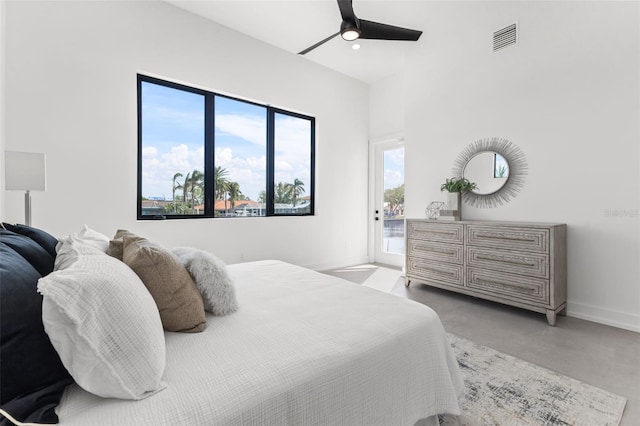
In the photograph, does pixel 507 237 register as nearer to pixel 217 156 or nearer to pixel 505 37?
pixel 505 37

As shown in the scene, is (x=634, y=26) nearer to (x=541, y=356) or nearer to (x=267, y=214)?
(x=541, y=356)

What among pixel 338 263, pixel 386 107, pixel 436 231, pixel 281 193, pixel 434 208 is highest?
pixel 386 107

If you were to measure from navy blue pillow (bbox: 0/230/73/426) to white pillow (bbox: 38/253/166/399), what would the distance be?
0.06m

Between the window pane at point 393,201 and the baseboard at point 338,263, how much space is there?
1.40 ft

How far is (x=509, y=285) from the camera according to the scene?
287 centimetres

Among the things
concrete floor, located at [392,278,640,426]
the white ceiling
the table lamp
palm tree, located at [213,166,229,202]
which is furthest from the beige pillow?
the white ceiling

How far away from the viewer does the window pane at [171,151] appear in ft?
10.9

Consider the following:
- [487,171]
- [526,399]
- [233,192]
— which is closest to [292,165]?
[233,192]

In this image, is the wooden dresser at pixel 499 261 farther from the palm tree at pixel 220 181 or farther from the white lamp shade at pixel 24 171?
→ the white lamp shade at pixel 24 171

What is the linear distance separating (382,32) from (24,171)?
3280 mm

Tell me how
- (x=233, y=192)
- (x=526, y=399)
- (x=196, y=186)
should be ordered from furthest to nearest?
(x=233, y=192) → (x=196, y=186) → (x=526, y=399)

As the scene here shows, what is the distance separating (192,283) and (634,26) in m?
3.94

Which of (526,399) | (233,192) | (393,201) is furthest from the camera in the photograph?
(393,201)

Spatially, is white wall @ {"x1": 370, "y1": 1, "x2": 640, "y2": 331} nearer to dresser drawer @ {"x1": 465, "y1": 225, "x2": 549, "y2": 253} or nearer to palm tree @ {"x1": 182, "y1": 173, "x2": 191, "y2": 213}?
dresser drawer @ {"x1": 465, "y1": 225, "x2": 549, "y2": 253}
